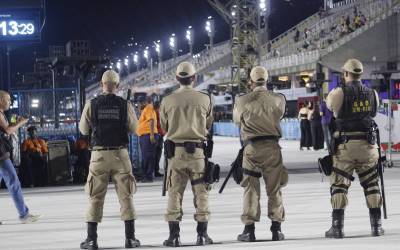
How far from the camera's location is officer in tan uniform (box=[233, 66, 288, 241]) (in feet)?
28.4

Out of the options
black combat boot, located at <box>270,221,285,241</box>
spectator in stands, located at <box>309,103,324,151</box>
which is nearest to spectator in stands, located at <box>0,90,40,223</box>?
black combat boot, located at <box>270,221,285,241</box>

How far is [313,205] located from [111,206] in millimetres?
3135

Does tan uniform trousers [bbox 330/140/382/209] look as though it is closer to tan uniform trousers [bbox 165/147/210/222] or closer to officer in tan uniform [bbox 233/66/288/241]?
officer in tan uniform [bbox 233/66/288/241]

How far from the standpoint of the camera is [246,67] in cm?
4809

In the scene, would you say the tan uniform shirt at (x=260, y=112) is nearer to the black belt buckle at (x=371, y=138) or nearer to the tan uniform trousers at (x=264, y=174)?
the tan uniform trousers at (x=264, y=174)

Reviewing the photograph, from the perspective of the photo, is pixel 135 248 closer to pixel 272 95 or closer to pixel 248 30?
pixel 272 95

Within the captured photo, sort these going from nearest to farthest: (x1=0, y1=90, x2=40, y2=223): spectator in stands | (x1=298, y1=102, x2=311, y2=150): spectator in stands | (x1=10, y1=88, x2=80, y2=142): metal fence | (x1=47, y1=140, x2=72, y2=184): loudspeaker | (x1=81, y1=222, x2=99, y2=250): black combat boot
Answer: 1. (x1=81, y1=222, x2=99, y2=250): black combat boot
2. (x1=0, y1=90, x2=40, y2=223): spectator in stands
3. (x1=47, y1=140, x2=72, y2=184): loudspeaker
4. (x1=10, y1=88, x2=80, y2=142): metal fence
5. (x1=298, y1=102, x2=311, y2=150): spectator in stands

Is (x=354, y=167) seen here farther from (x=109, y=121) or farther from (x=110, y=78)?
(x=110, y=78)

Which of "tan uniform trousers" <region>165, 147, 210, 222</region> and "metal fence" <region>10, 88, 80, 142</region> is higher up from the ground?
"metal fence" <region>10, 88, 80, 142</region>

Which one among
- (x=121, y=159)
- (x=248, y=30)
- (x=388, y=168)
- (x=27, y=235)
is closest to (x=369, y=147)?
(x=121, y=159)

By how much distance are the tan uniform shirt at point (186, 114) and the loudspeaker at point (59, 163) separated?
8.74 m

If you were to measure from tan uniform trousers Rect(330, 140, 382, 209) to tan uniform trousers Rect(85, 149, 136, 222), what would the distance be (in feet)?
7.11

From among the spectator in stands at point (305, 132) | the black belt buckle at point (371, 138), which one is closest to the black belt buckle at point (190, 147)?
the black belt buckle at point (371, 138)

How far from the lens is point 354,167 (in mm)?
8844
